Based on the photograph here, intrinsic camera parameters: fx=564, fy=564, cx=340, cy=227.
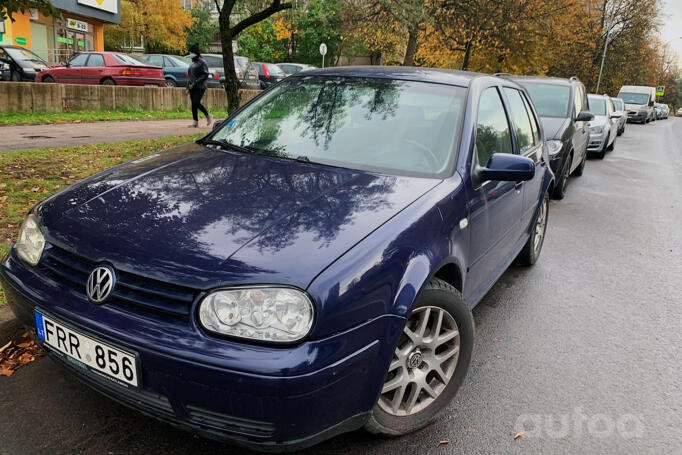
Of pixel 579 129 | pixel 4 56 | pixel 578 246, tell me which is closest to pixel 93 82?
pixel 4 56

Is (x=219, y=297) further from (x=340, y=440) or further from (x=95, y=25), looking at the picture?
(x=95, y=25)

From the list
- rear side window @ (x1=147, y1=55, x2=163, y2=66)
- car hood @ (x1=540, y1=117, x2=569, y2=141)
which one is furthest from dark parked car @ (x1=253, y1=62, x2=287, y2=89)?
car hood @ (x1=540, y1=117, x2=569, y2=141)

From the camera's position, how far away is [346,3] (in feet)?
53.1

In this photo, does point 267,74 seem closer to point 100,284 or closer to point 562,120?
point 562,120

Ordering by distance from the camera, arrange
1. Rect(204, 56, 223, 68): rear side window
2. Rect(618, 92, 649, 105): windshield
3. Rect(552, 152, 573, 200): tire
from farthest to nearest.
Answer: Rect(618, 92, 649, 105): windshield < Rect(204, 56, 223, 68): rear side window < Rect(552, 152, 573, 200): tire

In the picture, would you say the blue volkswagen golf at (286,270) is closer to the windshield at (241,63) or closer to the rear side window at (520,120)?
the rear side window at (520,120)

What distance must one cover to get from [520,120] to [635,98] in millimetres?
39085

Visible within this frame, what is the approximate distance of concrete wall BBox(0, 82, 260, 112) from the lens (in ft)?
40.9

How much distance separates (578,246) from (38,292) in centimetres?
527

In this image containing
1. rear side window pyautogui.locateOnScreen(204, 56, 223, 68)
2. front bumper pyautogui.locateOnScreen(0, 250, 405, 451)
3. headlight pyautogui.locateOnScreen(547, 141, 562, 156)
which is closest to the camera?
front bumper pyautogui.locateOnScreen(0, 250, 405, 451)

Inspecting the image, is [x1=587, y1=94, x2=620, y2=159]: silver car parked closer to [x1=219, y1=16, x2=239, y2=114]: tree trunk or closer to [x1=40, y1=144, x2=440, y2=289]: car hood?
[x1=219, y1=16, x2=239, y2=114]: tree trunk

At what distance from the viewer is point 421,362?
2553 mm

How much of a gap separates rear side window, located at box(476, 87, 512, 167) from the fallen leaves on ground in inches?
105

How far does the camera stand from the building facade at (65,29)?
26172 millimetres
